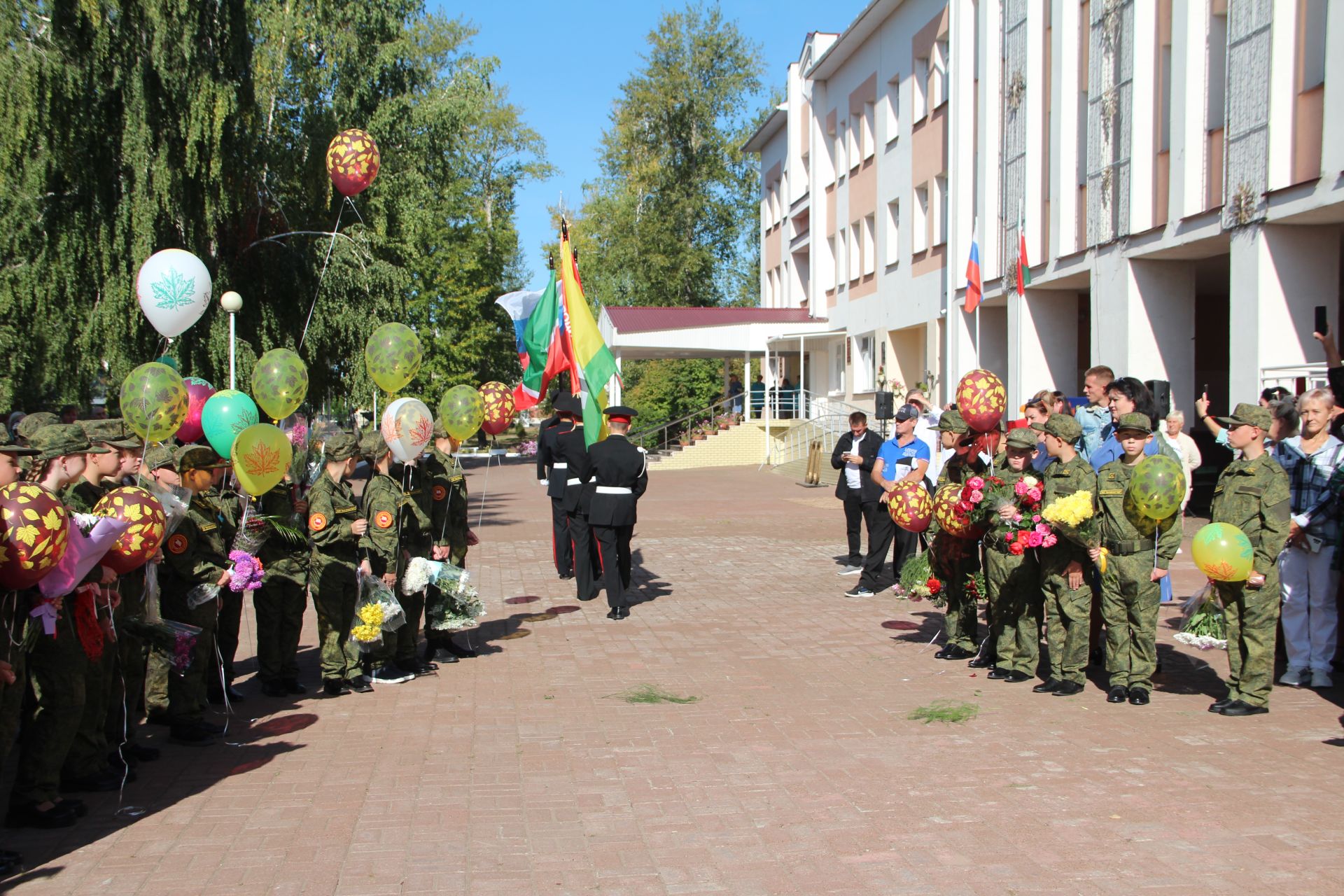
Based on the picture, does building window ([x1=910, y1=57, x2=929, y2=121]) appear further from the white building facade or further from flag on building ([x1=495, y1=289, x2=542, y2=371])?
flag on building ([x1=495, y1=289, x2=542, y2=371])

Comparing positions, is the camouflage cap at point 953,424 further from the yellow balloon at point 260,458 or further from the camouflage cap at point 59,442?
the camouflage cap at point 59,442

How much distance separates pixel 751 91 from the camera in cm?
5419

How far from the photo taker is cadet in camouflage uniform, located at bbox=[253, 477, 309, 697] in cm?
731

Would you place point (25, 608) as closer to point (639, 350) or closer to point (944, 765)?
point (944, 765)

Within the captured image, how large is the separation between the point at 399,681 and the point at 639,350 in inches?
1138

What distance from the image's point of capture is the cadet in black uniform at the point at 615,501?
10273 millimetres

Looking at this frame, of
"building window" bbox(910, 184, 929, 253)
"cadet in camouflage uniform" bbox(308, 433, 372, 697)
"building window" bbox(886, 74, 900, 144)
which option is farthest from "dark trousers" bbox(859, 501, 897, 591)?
"building window" bbox(886, 74, 900, 144)

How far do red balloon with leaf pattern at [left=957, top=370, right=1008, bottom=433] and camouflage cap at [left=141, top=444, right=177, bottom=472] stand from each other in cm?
523

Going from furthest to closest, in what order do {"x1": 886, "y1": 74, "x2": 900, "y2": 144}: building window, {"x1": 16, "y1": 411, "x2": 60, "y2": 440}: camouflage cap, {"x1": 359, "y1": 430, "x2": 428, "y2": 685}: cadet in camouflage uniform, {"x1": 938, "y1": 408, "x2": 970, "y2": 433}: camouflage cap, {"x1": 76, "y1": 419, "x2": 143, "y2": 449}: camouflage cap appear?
{"x1": 886, "y1": 74, "x2": 900, "y2": 144}: building window → {"x1": 938, "y1": 408, "x2": 970, "y2": 433}: camouflage cap → {"x1": 359, "y1": 430, "x2": 428, "y2": 685}: cadet in camouflage uniform → {"x1": 76, "y1": 419, "x2": 143, "y2": 449}: camouflage cap → {"x1": 16, "y1": 411, "x2": 60, "y2": 440}: camouflage cap

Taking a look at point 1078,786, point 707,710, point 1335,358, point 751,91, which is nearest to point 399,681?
point 707,710

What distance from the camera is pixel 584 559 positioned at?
11172mm

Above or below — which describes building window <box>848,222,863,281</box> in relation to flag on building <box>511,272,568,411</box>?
above

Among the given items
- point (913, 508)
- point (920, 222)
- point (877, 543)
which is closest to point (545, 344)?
point (877, 543)

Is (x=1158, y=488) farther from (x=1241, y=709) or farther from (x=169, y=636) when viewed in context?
(x=169, y=636)
